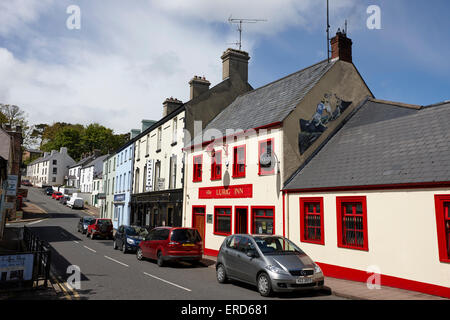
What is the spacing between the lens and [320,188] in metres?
13.5

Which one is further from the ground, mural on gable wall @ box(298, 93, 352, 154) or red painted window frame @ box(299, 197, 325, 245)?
mural on gable wall @ box(298, 93, 352, 154)

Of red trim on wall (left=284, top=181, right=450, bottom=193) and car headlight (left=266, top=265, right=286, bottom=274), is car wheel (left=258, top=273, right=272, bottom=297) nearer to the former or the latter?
car headlight (left=266, top=265, right=286, bottom=274)

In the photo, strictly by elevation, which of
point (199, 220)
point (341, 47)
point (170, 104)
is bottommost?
point (199, 220)

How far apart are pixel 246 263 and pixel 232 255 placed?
0.90 m

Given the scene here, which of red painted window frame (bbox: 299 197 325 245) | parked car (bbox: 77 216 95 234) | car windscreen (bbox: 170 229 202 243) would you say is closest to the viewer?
red painted window frame (bbox: 299 197 325 245)

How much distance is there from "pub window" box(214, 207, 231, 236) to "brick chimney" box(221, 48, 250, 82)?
37.0 ft

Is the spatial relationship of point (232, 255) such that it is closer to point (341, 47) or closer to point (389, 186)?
point (389, 186)

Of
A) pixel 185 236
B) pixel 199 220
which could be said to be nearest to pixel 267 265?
pixel 185 236

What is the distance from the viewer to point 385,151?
12867mm

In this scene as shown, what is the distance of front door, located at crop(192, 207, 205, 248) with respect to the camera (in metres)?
21.0

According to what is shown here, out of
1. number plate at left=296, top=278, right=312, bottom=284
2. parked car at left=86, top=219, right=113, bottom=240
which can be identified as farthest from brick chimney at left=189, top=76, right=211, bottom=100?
number plate at left=296, top=278, right=312, bottom=284

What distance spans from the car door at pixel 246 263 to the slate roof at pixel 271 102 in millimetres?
6772

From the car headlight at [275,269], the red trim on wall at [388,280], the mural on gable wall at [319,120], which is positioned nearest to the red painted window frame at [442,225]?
the red trim on wall at [388,280]
